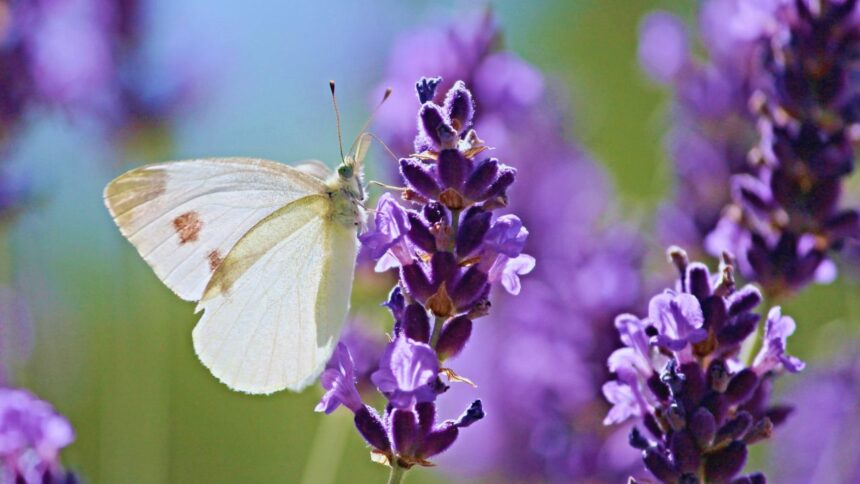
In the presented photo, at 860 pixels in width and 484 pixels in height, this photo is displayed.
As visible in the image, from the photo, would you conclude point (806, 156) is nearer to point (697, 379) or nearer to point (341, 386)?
point (697, 379)

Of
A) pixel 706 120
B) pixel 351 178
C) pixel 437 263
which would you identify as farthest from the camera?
pixel 706 120

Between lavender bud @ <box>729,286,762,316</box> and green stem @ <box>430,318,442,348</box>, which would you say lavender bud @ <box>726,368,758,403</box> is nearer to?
lavender bud @ <box>729,286,762,316</box>

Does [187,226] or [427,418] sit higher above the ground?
[187,226]

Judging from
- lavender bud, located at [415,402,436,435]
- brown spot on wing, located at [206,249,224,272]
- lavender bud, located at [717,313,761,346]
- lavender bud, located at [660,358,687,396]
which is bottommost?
lavender bud, located at [415,402,436,435]

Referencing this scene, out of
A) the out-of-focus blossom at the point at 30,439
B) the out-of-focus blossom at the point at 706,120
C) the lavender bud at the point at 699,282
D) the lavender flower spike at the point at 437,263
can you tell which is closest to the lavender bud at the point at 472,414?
the lavender flower spike at the point at 437,263

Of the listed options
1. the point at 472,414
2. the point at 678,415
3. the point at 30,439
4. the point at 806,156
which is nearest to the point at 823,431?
the point at 806,156

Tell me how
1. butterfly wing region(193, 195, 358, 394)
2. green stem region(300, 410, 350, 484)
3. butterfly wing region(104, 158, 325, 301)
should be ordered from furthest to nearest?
1. green stem region(300, 410, 350, 484)
2. butterfly wing region(104, 158, 325, 301)
3. butterfly wing region(193, 195, 358, 394)

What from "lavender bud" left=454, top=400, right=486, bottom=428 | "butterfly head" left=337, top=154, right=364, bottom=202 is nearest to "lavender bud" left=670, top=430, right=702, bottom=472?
"lavender bud" left=454, top=400, right=486, bottom=428
